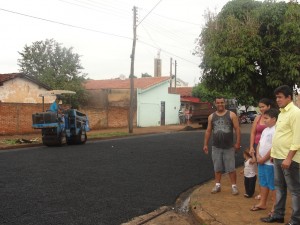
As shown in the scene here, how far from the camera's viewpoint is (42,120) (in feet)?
51.9

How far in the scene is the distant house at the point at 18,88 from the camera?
2497 centimetres

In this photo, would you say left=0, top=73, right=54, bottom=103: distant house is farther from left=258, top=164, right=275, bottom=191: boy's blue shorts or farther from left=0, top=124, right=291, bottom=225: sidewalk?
left=258, top=164, right=275, bottom=191: boy's blue shorts

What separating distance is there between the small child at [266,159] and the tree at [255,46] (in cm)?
347

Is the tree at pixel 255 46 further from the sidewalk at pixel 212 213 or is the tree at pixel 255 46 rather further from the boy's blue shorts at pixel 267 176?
the boy's blue shorts at pixel 267 176

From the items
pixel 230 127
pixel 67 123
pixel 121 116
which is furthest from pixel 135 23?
pixel 230 127

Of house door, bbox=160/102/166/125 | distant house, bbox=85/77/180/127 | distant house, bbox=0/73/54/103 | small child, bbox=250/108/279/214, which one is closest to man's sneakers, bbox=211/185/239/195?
small child, bbox=250/108/279/214

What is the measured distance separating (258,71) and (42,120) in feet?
30.9

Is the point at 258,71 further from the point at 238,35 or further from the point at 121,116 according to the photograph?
the point at 121,116

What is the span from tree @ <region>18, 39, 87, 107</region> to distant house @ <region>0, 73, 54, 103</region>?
21.3 feet

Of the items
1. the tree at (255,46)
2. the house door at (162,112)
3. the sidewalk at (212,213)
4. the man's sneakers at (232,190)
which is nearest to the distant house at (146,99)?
the house door at (162,112)

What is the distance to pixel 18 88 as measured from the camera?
2595 centimetres

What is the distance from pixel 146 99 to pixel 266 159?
99.4 ft

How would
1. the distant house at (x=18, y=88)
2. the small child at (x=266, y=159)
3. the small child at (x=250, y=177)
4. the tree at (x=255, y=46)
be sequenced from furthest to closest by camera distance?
the distant house at (x=18, y=88) < the tree at (x=255, y=46) < the small child at (x=250, y=177) < the small child at (x=266, y=159)

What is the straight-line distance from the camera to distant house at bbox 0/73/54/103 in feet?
81.9
